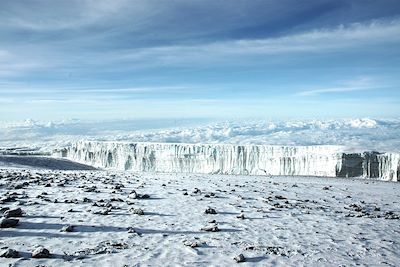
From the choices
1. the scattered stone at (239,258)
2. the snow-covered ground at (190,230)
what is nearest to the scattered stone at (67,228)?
the snow-covered ground at (190,230)

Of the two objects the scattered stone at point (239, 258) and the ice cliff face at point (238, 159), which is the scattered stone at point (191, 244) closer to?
the scattered stone at point (239, 258)

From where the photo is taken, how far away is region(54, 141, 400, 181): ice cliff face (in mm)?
41500

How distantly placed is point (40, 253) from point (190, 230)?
441 cm

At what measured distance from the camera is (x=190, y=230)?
1141 cm

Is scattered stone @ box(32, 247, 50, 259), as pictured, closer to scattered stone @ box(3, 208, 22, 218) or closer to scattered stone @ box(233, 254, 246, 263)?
scattered stone @ box(3, 208, 22, 218)

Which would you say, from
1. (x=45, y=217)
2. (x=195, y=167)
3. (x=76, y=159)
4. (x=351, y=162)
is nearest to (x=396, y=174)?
(x=351, y=162)

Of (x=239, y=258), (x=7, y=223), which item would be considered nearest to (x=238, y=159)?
(x=7, y=223)

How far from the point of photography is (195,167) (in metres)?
50.6

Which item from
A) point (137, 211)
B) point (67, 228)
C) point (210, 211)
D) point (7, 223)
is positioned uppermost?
point (7, 223)

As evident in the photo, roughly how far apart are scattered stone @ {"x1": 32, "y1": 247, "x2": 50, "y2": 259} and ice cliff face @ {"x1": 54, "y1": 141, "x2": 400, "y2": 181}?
1485 inches

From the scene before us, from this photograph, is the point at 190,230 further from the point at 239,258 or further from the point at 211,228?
the point at 239,258

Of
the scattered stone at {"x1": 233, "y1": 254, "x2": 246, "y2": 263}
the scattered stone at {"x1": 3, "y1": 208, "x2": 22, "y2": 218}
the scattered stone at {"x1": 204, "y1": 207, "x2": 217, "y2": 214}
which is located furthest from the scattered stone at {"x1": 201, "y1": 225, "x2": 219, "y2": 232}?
the scattered stone at {"x1": 3, "y1": 208, "x2": 22, "y2": 218}

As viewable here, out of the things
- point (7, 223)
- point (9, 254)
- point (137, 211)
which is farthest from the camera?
point (137, 211)

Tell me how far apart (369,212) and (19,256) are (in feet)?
43.7
